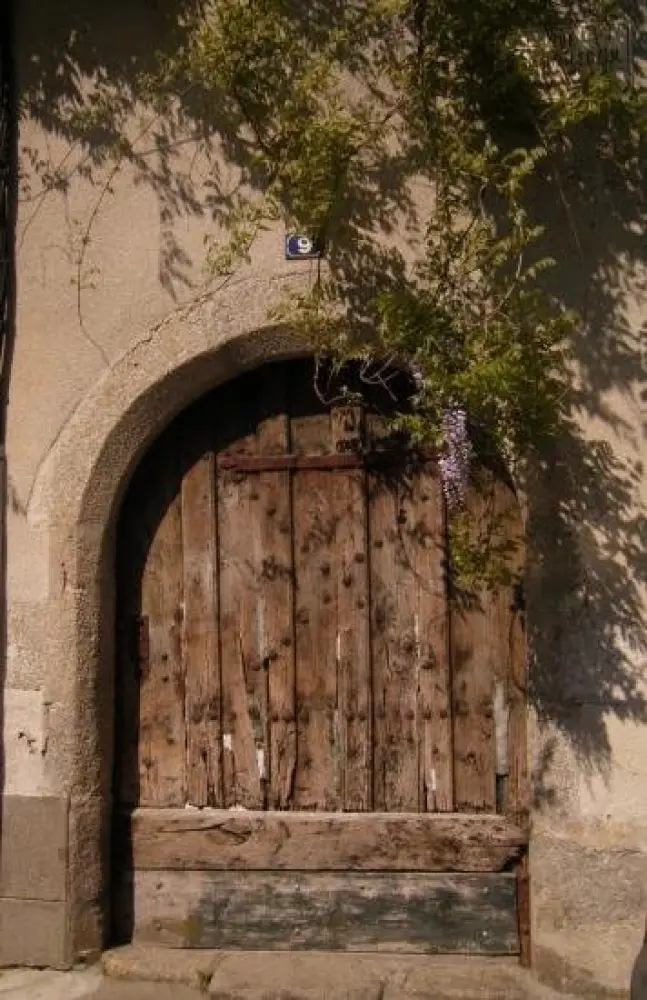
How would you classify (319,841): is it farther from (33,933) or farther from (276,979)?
(33,933)

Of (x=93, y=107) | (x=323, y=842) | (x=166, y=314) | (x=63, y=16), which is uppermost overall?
(x=63, y=16)

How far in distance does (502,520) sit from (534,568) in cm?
25

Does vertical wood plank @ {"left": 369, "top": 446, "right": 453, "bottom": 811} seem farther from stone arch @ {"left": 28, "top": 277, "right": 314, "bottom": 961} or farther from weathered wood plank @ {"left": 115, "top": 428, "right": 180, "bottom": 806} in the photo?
weathered wood plank @ {"left": 115, "top": 428, "right": 180, "bottom": 806}

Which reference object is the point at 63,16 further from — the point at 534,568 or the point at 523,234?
the point at 534,568

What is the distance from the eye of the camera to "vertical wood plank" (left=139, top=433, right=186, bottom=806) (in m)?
3.97

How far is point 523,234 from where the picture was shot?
3352 mm

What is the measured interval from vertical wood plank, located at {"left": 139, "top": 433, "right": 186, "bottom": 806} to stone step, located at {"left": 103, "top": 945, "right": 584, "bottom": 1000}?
55 cm

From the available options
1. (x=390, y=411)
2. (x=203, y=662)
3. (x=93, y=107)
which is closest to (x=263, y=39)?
(x=93, y=107)

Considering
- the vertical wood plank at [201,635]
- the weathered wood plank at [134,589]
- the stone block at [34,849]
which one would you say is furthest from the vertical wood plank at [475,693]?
the stone block at [34,849]

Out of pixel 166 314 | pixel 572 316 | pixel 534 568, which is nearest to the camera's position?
pixel 572 316

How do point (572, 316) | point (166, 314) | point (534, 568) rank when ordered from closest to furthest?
1. point (572, 316)
2. point (534, 568)
3. point (166, 314)

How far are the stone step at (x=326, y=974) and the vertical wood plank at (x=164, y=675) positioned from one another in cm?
55

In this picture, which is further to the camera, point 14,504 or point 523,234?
point 14,504

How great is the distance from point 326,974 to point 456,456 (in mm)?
1811
